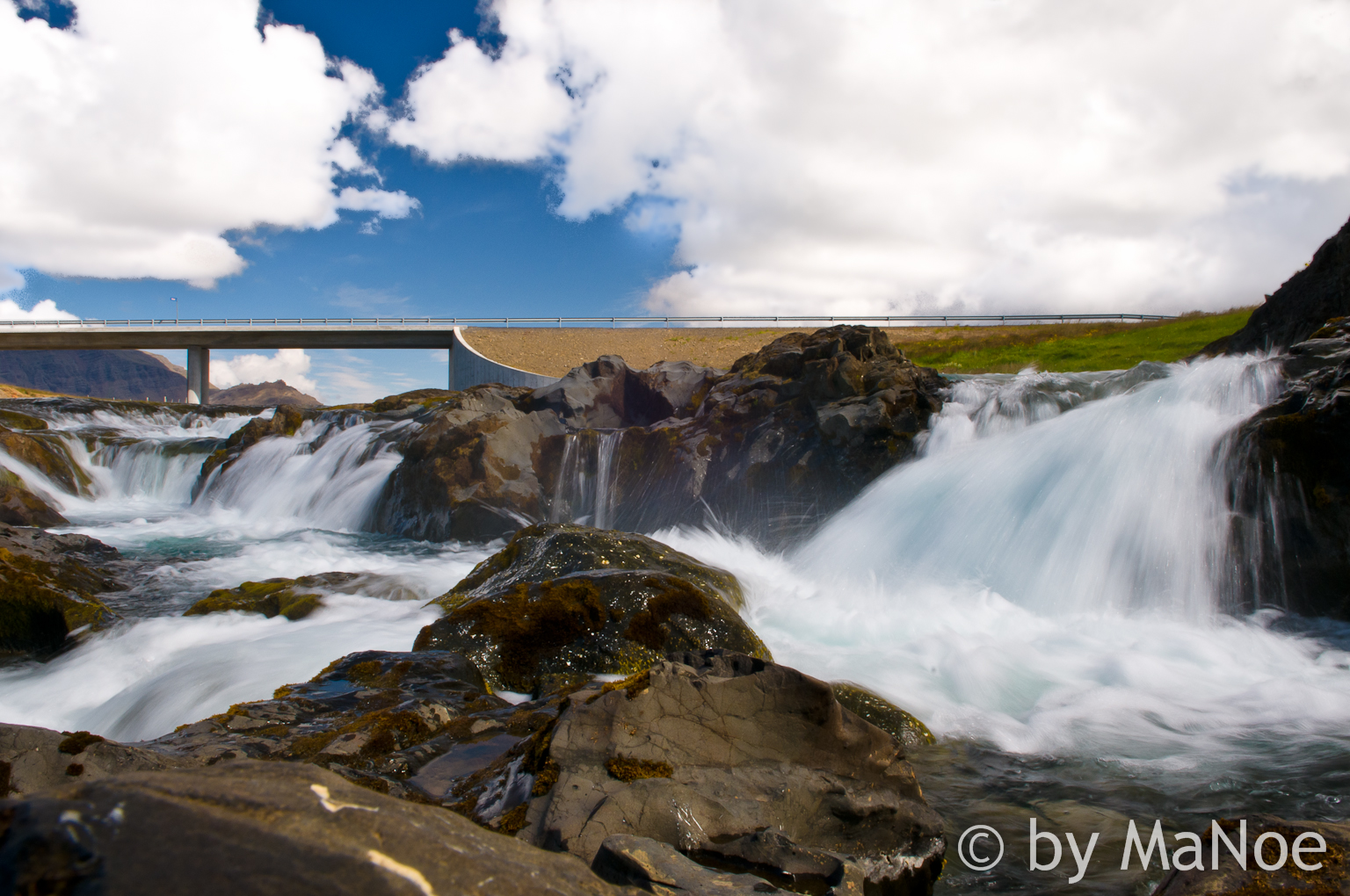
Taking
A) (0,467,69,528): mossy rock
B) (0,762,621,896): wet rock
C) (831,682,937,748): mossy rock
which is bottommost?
(0,467,69,528): mossy rock

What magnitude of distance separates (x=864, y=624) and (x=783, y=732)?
6.42 meters

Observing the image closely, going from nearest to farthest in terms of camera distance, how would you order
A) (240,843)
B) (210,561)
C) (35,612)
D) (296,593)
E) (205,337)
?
(240,843) < (35,612) < (296,593) < (210,561) < (205,337)

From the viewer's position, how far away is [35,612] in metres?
8.24

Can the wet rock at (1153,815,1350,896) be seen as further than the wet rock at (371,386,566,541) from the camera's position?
No

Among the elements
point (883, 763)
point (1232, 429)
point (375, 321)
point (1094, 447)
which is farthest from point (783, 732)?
point (375, 321)

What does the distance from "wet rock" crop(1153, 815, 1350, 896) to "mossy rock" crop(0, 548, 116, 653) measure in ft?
34.8

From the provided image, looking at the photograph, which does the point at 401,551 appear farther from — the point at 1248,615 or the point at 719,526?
the point at 1248,615

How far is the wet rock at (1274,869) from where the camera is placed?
8.39ft

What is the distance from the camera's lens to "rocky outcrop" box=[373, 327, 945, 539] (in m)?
15.3

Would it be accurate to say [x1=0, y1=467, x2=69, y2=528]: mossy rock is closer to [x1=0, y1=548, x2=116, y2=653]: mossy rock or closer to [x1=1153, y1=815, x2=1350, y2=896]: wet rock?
[x1=0, y1=548, x2=116, y2=653]: mossy rock

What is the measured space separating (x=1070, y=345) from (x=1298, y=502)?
28.0 metres

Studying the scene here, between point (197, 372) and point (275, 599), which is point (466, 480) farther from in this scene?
point (197, 372)

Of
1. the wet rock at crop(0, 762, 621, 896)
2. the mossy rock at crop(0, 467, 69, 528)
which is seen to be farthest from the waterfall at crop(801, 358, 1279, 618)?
the mossy rock at crop(0, 467, 69, 528)

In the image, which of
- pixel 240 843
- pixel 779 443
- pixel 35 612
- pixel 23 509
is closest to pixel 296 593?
pixel 35 612
